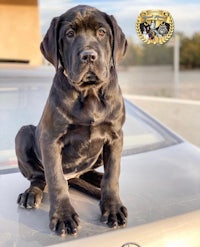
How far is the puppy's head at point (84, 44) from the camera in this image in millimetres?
1409

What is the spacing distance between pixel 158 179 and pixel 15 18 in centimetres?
427

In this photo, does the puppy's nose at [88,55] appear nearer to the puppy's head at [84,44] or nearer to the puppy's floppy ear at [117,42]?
the puppy's head at [84,44]

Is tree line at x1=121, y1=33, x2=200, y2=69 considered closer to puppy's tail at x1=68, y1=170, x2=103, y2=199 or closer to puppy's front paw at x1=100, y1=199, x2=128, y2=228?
puppy's tail at x1=68, y1=170, x2=103, y2=199

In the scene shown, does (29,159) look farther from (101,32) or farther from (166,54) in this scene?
(166,54)

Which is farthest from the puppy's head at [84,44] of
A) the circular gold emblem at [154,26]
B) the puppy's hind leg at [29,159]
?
the circular gold emblem at [154,26]

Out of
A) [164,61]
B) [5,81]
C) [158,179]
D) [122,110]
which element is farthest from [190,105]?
[164,61]

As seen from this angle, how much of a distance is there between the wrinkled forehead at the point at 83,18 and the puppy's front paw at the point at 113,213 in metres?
0.62

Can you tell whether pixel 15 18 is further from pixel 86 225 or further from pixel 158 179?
pixel 86 225

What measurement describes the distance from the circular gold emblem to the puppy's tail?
771mm

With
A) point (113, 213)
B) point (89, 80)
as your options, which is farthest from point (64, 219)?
point (89, 80)

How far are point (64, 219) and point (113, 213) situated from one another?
18cm

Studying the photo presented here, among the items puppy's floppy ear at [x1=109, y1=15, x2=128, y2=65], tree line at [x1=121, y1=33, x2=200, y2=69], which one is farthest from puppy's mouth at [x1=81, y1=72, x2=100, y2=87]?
tree line at [x1=121, y1=33, x2=200, y2=69]

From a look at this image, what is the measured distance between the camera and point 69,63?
147 cm

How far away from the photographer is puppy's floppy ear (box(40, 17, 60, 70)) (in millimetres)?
1491
